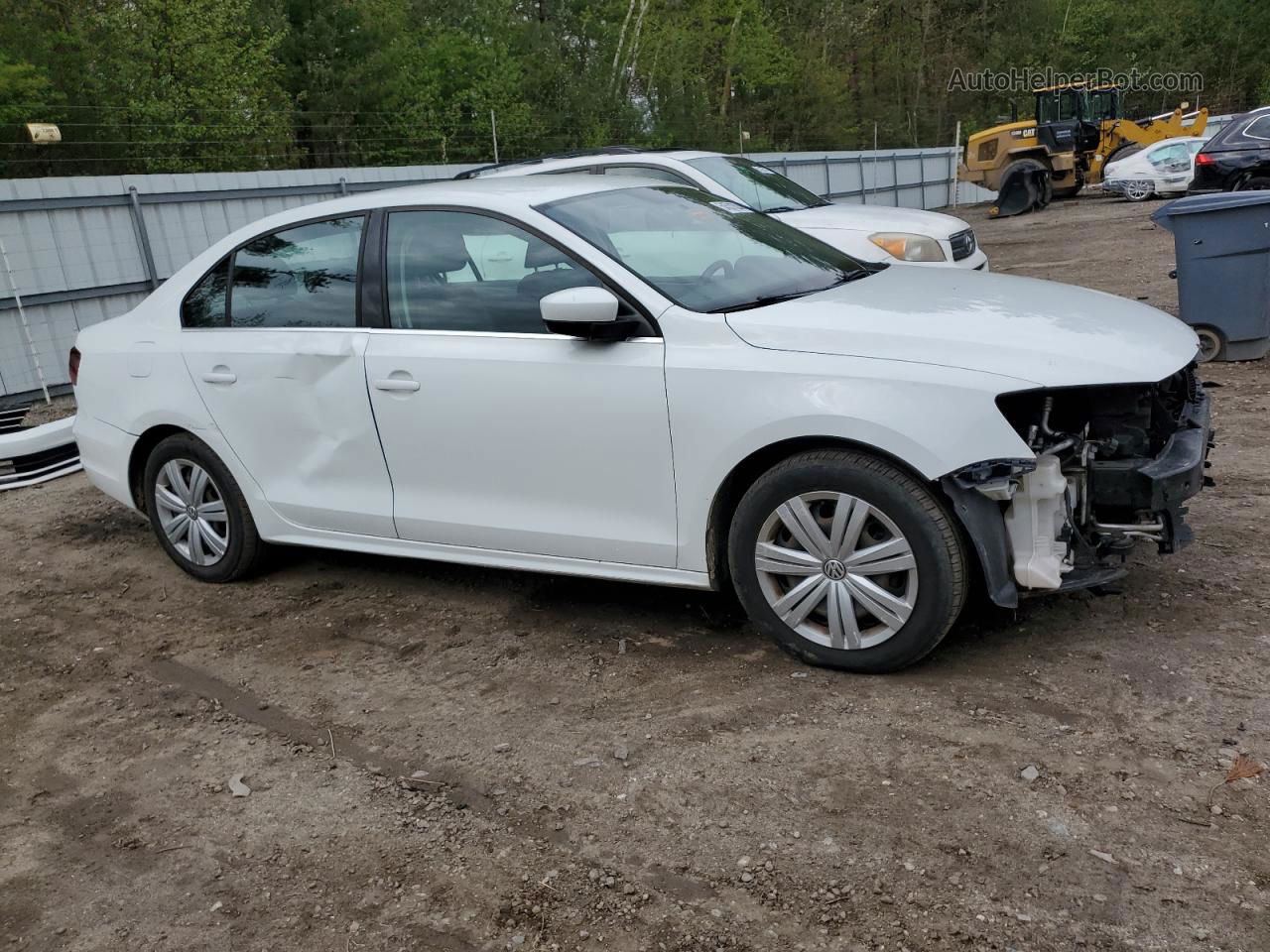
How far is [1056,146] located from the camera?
26.9 meters

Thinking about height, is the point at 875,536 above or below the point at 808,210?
below

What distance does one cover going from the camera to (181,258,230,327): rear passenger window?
16.5ft

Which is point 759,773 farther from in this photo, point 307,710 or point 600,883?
point 307,710

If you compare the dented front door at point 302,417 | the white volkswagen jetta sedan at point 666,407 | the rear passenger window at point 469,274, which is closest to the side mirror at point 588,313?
the white volkswagen jetta sedan at point 666,407

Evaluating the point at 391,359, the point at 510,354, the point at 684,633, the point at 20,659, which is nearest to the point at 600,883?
the point at 684,633

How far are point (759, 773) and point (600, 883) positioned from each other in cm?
63

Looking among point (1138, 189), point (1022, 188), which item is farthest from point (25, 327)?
point (1138, 189)

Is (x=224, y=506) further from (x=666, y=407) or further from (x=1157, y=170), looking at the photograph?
(x=1157, y=170)

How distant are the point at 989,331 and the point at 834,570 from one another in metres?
0.93

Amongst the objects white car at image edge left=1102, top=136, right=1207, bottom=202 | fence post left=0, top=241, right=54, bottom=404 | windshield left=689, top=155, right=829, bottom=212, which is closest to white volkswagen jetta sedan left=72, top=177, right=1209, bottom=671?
windshield left=689, top=155, right=829, bottom=212

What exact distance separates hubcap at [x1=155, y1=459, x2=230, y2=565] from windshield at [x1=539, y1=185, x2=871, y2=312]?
2152 mm

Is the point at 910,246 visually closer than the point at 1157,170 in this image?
Yes

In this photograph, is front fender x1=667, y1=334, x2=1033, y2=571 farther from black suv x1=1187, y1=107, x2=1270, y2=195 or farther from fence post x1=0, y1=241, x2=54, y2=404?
black suv x1=1187, y1=107, x2=1270, y2=195

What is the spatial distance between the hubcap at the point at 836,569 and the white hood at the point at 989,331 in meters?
0.53
